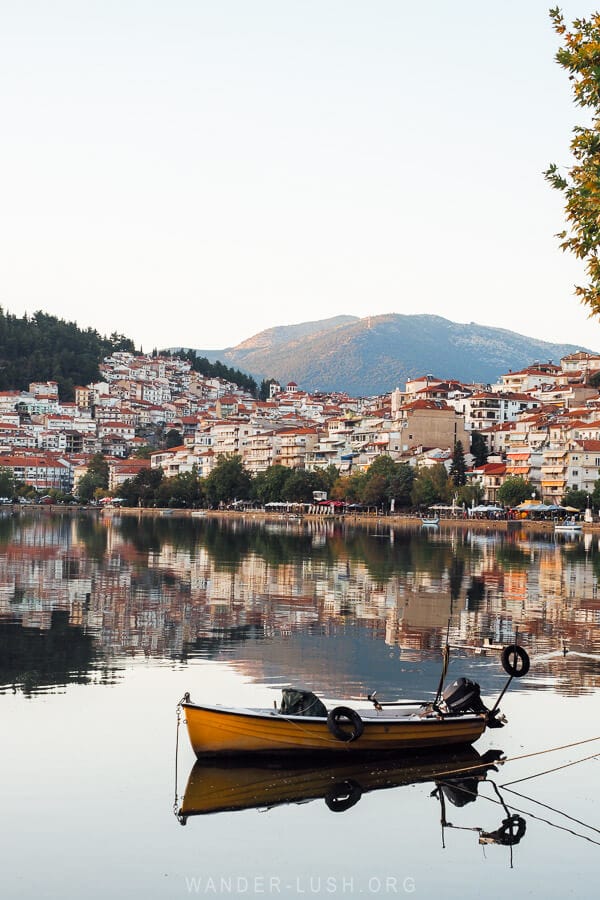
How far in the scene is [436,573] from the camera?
→ 43125 mm

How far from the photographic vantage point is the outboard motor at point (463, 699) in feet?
50.9

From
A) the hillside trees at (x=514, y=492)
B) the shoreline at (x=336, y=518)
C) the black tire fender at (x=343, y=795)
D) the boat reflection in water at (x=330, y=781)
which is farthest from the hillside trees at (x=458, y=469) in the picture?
the black tire fender at (x=343, y=795)

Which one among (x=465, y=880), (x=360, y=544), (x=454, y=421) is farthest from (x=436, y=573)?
(x=454, y=421)

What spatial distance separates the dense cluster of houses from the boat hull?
89.1 m

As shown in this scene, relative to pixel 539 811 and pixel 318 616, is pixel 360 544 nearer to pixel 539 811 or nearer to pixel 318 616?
pixel 318 616

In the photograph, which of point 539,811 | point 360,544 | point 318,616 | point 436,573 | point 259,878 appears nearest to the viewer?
point 259,878

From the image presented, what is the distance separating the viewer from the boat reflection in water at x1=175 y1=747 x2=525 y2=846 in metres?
13.4

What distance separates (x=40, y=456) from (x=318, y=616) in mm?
151824

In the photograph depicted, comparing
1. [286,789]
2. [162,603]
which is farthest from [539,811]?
[162,603]

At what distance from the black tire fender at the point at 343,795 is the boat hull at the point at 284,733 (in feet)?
1.72

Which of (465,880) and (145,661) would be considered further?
Result: (145,661)

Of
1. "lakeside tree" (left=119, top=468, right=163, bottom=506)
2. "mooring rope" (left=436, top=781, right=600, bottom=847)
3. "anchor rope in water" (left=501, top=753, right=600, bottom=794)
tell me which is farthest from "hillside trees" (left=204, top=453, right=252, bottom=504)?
"mooring rope" (left=436, top=781, right=600, bottom=847)

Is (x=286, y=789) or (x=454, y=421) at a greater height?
(x=454, y=421)

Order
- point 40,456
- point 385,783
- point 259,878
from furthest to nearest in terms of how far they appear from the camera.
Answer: point 40,456, point 385,783, point 259,878
